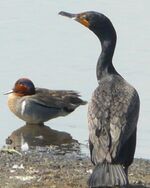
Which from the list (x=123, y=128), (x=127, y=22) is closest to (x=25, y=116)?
(x=127, y=22)

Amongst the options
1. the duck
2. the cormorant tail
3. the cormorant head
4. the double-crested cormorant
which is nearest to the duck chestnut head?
the duck

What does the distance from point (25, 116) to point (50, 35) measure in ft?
10.4

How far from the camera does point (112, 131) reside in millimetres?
10141

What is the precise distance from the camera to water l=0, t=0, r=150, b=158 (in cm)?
A: 1538

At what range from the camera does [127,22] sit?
19.2m

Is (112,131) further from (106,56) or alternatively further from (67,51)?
(67,51)

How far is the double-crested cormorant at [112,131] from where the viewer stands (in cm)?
994

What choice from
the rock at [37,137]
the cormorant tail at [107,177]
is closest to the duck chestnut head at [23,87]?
the rock at [37,137]

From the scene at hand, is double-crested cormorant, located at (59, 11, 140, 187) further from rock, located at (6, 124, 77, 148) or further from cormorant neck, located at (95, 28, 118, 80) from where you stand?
rock, located at (6, 124, 77, 148)

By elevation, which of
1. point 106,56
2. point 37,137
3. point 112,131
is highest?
point 106,56

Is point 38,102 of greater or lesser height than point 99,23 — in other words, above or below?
below

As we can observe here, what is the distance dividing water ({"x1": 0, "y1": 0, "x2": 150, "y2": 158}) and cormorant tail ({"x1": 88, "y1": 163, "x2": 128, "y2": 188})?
332 centimetres

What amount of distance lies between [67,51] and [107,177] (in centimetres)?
776


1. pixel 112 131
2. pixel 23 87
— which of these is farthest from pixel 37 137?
pixel 112 131
